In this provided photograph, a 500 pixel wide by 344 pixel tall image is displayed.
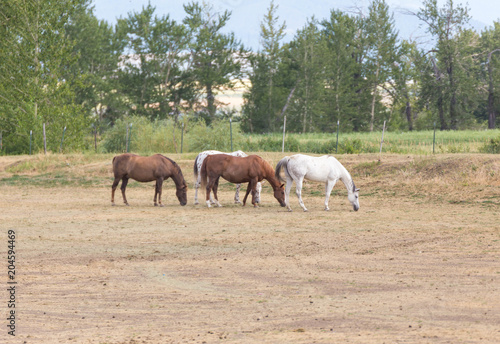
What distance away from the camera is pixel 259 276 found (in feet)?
32.2

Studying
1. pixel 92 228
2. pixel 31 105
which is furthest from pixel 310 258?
pixel 31 105

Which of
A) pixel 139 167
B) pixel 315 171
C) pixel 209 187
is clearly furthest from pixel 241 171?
pixel 139 167

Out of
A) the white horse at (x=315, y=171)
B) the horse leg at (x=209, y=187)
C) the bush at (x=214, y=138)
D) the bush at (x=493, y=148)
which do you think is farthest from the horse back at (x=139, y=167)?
the bush at (x=214, y=138)

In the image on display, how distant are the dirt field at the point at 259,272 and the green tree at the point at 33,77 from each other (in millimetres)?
22750

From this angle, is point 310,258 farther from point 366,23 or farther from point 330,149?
point 366,23

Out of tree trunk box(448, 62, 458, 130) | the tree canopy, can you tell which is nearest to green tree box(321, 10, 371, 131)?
the tree canopy

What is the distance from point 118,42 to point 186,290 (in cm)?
5856

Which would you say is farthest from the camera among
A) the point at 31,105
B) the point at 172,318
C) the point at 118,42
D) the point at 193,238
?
the point at 118,42

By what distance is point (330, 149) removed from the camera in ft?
112

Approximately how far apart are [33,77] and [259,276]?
1405 inches

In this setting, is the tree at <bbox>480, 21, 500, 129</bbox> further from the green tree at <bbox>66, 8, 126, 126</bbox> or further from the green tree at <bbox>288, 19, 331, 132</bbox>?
the green tree at <bbox>66, 8, 126, 126</bbox>

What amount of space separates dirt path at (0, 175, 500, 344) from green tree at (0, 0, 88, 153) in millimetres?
25065

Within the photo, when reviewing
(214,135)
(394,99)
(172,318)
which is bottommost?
(172,318)

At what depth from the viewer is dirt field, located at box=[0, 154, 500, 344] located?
23.3 feet
